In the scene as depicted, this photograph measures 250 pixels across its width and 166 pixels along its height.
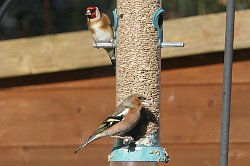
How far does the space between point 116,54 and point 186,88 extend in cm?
110

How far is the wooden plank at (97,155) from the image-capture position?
4008 millimetres

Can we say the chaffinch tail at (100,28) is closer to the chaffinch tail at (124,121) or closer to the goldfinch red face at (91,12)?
the goldfinch red face at (91,12)

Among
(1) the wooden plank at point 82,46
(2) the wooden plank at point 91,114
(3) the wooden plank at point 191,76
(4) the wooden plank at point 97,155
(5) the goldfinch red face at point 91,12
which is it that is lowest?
(4) the wooden plank at point 97,155

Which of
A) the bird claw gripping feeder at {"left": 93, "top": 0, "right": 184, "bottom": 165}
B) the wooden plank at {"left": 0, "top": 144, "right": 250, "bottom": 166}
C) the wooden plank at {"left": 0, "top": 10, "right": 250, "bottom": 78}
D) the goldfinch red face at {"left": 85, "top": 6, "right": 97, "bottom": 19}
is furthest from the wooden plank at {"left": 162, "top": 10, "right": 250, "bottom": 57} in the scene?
the bird claw gripping feeder at {"left": 93, "top": 0, "right": 184, "bottom": 165}

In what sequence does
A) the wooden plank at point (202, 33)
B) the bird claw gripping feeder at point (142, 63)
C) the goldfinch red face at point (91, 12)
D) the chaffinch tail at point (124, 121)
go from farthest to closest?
the wooden plank at point (202, 33) < the goldfinch red face at point (91, 12) < the bird claw gripping feeder at point (142, 63) < the chaffinch tail at point (124, 121)

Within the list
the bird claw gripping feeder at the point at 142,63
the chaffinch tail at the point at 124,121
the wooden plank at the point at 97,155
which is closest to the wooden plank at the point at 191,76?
the wooden plank at the point at 97,155

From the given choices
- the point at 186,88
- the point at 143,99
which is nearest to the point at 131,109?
the point at 143,99

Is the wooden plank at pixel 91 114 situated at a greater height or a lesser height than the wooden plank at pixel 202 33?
lesser

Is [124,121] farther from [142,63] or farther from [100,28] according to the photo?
[100,28]

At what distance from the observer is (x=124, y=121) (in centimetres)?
274

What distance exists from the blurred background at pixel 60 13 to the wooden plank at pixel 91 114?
331 millimetres

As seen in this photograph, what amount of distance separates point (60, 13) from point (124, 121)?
1.57 m

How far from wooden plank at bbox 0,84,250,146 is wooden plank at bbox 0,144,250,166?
0.03 meters

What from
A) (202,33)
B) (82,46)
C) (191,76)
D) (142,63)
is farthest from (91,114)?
(142,63)
